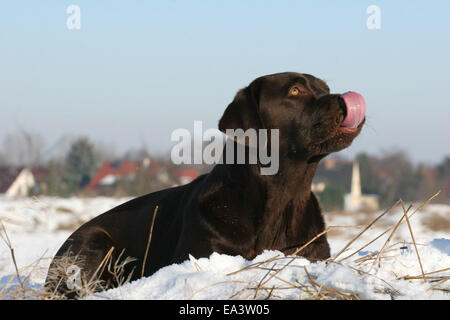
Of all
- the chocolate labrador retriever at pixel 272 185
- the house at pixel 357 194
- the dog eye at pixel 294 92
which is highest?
the dog eye at pixel 294 92

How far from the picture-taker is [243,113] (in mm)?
4117

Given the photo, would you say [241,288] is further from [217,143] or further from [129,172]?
[129,172]

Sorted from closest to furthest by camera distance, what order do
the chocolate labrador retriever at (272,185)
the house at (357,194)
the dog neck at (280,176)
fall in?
the chocolate labrador retriever at (272,185) < the dog neck at (280,176) < the house at (357,194)

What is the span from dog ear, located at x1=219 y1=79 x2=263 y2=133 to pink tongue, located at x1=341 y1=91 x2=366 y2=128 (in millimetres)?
644

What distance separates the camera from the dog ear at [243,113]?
4.06 metres

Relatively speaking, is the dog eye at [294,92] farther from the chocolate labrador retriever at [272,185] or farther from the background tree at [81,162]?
the background tree at [81,162]

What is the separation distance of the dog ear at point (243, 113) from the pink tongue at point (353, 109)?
64cm

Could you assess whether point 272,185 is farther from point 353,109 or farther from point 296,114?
point 353,109

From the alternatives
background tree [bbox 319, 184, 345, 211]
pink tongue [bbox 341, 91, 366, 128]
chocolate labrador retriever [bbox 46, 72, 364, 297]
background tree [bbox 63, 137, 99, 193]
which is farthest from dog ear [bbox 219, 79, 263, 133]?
background tree [bbox 63, 137, 99, 193]

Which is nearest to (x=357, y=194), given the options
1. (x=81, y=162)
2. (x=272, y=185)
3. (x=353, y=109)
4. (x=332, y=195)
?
(x=332, y=195)

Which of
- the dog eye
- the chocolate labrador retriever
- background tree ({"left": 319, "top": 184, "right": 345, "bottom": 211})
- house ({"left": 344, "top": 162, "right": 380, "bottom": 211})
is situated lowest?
house ({"left": 344, "top": 162, "right": 380, "bottom": 211})

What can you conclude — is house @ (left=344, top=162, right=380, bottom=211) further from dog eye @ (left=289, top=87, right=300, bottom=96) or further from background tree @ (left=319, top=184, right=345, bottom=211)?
dog eye @ (left=289, top=87, right=300, bottom=96)

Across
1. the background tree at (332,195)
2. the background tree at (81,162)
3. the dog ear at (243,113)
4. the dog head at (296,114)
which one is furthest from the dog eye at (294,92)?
the background tree at (81,162)

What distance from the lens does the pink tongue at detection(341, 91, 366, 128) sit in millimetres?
3740
